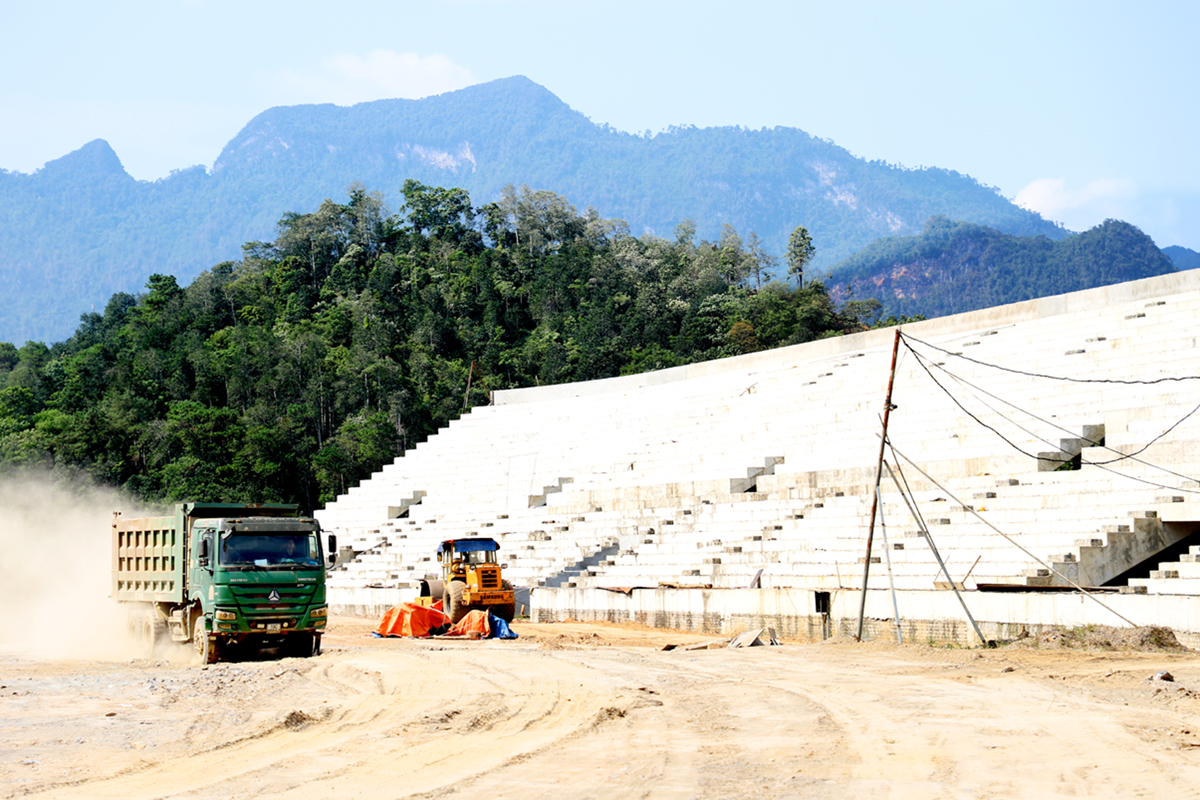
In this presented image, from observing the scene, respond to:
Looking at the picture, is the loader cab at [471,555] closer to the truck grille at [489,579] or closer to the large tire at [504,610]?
the truck grille at [489,579]

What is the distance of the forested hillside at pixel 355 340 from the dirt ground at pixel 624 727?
122ft

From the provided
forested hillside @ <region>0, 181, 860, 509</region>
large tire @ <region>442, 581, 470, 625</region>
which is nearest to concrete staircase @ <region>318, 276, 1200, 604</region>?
large tire @ <region>442, 581, 470, 625</region>

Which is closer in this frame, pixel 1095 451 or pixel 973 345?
pixel 1095 451

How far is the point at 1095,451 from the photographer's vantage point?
726 inches

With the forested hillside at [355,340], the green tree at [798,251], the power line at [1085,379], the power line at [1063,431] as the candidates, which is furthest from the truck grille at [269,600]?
the green tree at [798,251]

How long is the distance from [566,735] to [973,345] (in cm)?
2136

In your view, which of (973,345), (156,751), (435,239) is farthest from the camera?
(435,239)

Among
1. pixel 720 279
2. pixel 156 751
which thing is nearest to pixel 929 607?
pixel 156 751

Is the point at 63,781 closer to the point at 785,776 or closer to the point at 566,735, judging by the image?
the point at 566,735

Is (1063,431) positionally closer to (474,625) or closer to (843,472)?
(843,472)

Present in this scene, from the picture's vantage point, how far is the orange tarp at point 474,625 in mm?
18891

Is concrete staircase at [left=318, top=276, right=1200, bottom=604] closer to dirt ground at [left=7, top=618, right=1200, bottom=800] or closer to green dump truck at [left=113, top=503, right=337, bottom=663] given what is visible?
dirt ground at [left=7, top=618, right=1200, bottom=800]

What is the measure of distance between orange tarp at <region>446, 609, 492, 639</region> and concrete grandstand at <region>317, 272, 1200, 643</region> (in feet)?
8.63

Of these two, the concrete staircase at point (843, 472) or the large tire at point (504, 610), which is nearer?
the concrete staircase at point (843, 472)
